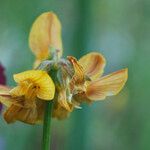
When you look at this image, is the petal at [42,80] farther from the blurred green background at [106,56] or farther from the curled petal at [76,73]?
the blurred green background at [106,56]

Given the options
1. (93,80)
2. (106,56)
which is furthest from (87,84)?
(106,56)

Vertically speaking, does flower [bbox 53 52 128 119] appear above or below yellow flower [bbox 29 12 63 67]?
below

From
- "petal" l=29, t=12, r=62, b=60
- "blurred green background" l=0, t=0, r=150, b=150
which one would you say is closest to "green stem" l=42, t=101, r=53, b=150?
"petal" l=29, t=12, r=62, b=60

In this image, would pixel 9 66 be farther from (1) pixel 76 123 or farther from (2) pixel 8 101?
(2) pixel 8 101

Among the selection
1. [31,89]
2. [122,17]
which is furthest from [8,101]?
[122,17]

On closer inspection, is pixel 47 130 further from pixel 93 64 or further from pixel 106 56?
pixel 106 56

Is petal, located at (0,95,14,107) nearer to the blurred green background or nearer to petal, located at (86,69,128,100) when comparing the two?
petal, located at (86,69,128,100)

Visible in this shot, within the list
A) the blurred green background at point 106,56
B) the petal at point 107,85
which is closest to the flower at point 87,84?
the petal at point 107,85
